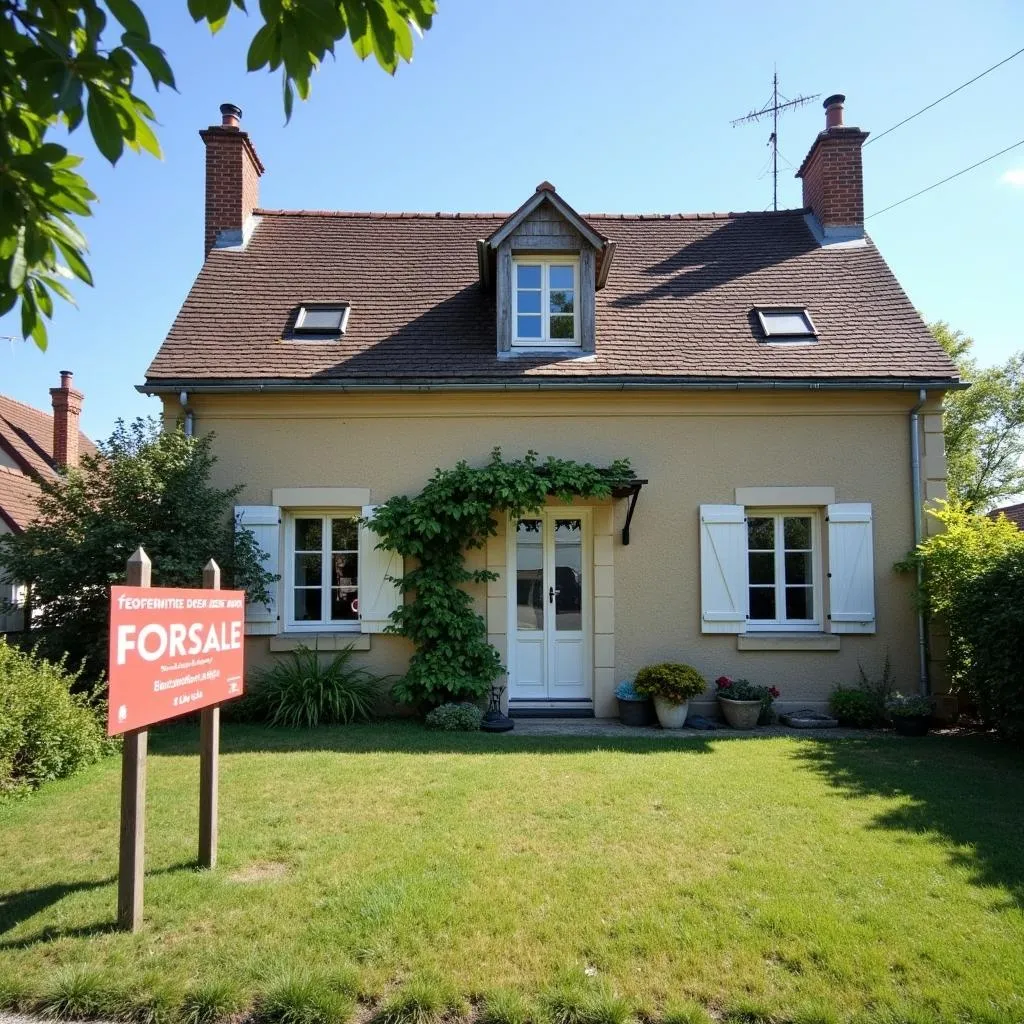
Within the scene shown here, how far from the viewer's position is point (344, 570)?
870 centimetres

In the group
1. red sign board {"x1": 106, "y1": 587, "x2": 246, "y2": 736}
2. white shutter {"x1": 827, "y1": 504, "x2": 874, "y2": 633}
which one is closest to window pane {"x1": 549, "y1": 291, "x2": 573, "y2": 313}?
white shutter {"x1": 827, "y1": 504, "x2": 874, "y2": 633}

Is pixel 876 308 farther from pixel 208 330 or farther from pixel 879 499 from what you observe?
pixel 208 330

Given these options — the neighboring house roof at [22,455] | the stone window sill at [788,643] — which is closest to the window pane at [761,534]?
the stone window sill at [788,643]

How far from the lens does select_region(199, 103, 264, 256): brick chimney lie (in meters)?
10.4

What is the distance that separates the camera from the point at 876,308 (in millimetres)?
9758

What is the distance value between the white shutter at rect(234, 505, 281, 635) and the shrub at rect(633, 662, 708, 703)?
4.28 metres

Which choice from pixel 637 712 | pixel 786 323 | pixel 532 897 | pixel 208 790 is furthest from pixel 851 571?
pixel 208 790

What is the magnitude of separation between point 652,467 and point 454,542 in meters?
2.52

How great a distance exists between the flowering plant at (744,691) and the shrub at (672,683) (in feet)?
1.22

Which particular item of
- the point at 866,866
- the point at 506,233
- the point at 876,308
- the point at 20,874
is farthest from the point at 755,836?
the point at 876,308

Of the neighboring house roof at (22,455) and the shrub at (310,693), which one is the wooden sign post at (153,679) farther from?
the neighboring house roof at (22,455)

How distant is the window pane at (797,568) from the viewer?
8789 millimetres

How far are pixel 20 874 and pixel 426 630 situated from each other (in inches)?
178

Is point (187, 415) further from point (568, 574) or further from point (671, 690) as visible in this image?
point (671, 690)
